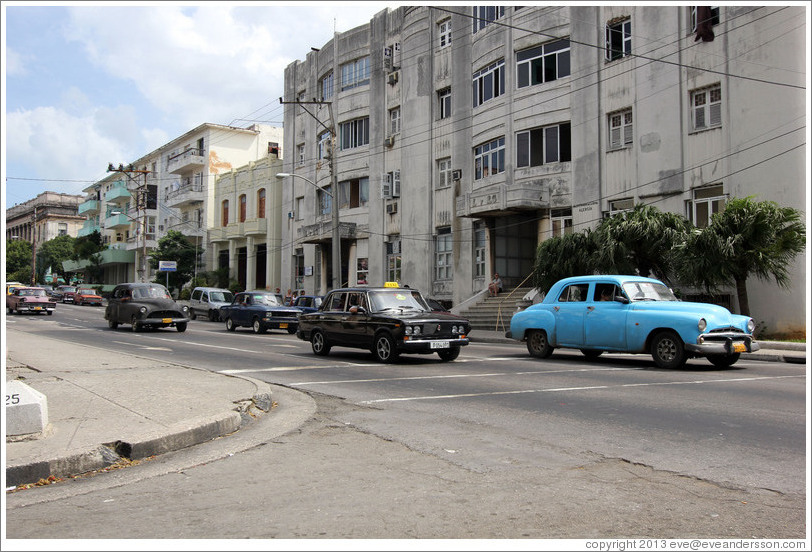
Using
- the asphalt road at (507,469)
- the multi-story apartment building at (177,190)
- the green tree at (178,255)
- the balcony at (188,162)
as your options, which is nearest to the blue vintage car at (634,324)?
the asphalt road at (507,469)

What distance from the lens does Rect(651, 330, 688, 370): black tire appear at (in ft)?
42.1

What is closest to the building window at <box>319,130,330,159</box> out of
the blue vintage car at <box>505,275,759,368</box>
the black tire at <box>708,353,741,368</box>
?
the blue vintage car at <box>505,275,759,368</box>

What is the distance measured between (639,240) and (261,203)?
36510mm

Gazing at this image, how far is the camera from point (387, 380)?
11680 mm

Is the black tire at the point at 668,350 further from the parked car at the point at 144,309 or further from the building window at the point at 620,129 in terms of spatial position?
the parked car at the point at 144,309

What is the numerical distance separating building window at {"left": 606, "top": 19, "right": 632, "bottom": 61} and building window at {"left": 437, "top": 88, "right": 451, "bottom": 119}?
33.5 ft

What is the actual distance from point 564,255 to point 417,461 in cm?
1848

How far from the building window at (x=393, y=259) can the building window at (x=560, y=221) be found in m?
11.4

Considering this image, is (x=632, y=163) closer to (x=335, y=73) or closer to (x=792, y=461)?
(x=792, y=461)

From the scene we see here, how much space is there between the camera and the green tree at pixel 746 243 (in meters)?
18.8

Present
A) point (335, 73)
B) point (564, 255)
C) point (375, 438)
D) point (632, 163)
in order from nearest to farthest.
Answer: point (375, 438)
point (564, 255)
point (632, 163)
point (335, 73)

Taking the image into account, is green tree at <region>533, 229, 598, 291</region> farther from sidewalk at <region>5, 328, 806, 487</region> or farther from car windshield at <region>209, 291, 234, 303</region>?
car windshield at <region>209, 291, 234, 303</region>

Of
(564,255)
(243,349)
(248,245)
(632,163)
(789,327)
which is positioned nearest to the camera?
(243,349)

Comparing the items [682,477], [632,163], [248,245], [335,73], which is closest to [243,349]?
[682,477]
